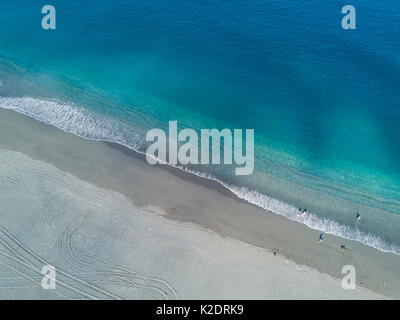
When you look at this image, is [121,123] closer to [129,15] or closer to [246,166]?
[246,166]

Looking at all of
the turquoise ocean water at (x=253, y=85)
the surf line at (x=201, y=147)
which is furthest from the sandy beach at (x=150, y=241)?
the turquoise ocean water at (x=253, y=85)

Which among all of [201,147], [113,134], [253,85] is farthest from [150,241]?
[253,85]

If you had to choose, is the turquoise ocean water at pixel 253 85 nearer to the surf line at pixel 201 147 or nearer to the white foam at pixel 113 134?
the white foam at pixel 113 134

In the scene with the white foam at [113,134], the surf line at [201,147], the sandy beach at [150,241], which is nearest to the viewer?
the sandy beach at [150,241]

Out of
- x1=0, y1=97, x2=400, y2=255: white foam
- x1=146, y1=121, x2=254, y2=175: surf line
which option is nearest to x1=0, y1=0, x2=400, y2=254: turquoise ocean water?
x1=0, y1=97, x2=400, y2=255: white foam

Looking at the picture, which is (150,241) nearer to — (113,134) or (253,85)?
(113,134)
